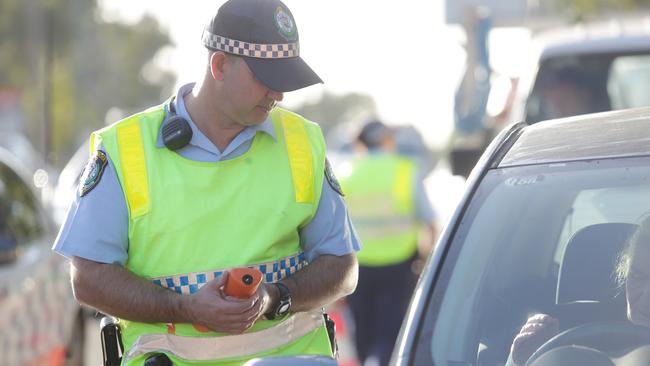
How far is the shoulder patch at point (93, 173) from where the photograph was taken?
14.9 feet

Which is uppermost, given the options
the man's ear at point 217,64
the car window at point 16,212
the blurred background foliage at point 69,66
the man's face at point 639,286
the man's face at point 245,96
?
the man's ear at point 217,64

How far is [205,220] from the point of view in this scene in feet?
15.0

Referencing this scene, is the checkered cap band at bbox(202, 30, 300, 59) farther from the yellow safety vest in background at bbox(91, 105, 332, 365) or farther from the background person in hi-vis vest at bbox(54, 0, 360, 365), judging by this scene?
the yellow safety vest in background at bbox(91, 105, 332, 365)

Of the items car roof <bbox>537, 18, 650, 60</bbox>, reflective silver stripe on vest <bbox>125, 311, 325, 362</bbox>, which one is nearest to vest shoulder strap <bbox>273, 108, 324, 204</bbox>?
reflective silver stripe on vest <bbox>125, 311, 325, 362</bbox>

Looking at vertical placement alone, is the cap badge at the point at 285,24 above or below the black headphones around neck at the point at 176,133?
above

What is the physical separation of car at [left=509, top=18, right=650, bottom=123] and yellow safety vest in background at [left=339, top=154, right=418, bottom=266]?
106cm

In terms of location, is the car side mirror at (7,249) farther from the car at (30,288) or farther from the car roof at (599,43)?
the car roof at (599,43)

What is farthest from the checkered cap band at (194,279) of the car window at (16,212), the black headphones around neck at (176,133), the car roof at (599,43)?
the car roof at (599,43)

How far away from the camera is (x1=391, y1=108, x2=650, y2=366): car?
4195 mm

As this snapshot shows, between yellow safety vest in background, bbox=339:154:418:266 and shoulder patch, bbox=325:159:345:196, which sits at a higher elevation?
shoulder patch, bbox=325:159:345:196

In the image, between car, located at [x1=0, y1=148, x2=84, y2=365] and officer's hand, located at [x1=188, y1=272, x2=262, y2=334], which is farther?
car, located at [x1=0, y1=148, x2=84, y2=365]

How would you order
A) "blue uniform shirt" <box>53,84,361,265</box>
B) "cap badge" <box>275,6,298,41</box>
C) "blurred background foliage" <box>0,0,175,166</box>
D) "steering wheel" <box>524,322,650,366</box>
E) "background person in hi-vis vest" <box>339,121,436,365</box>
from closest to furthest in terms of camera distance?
"steering wheel" <box>524,322,650,366</box> → "blue uniform shirt" <box>53,84,361,265</box> → "cap badge" <box>275,6,298,41</box> → "background person in hi-vis vest" <box>339,121,436,365</box> → "blurred background foliage" <box>0,0,175,166</box>

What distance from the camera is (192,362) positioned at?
4.60 metres

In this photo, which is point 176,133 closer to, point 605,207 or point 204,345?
point 204,345
